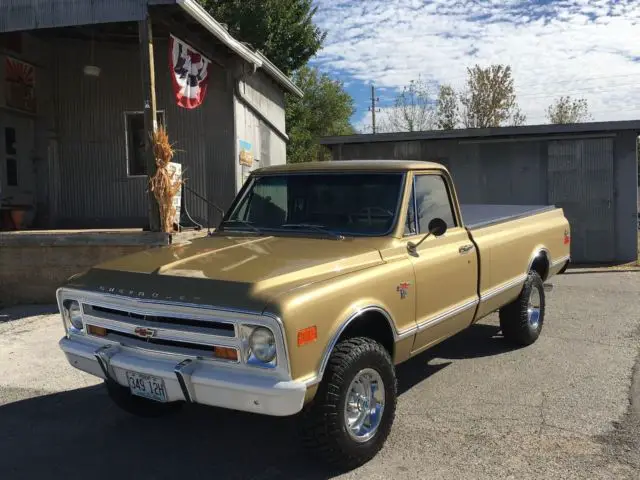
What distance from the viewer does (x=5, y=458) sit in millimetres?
3865

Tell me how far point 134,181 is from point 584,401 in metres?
8.91

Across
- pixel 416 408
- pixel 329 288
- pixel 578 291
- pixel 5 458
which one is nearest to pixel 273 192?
pixel 329 288

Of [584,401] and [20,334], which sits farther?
[20,334]

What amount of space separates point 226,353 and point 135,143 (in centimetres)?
899

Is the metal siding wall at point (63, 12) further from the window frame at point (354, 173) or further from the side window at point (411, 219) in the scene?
the side window at point (411, 219)

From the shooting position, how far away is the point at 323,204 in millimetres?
4570

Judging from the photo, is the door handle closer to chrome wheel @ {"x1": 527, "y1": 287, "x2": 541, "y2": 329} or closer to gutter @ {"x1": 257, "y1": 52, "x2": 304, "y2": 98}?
chrome wheel @ {"x1": 527, "y1": 287, "x2": 541, "y2": 329}

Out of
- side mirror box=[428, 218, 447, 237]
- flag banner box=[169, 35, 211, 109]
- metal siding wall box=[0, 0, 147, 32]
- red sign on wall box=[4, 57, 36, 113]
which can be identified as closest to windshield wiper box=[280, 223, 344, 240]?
side mirror box=[428, 218, 447, 237]

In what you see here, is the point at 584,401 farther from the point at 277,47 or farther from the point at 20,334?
the point at 277,47

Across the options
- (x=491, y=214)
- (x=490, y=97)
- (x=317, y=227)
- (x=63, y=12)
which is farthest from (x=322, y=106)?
(x=317, y=227)

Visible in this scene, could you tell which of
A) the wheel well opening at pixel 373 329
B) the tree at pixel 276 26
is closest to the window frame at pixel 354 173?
the wheel well opening at pixel 373 329

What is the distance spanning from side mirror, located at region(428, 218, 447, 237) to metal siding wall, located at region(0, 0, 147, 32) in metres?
5.73

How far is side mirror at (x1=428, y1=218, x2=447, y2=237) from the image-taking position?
4348mm

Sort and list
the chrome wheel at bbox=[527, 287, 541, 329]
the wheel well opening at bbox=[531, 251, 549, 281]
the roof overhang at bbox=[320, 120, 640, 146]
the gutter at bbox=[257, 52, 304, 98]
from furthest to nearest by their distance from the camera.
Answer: the roof overhang at bbox=[320, 120, 640, 146] < the gutter at bbox=[257, 52, 304, 98] < the wheel well opening at bbox=[531, 251, 549, 281] < the chrome wheel at bbox=[527, 287, 541, 329]
